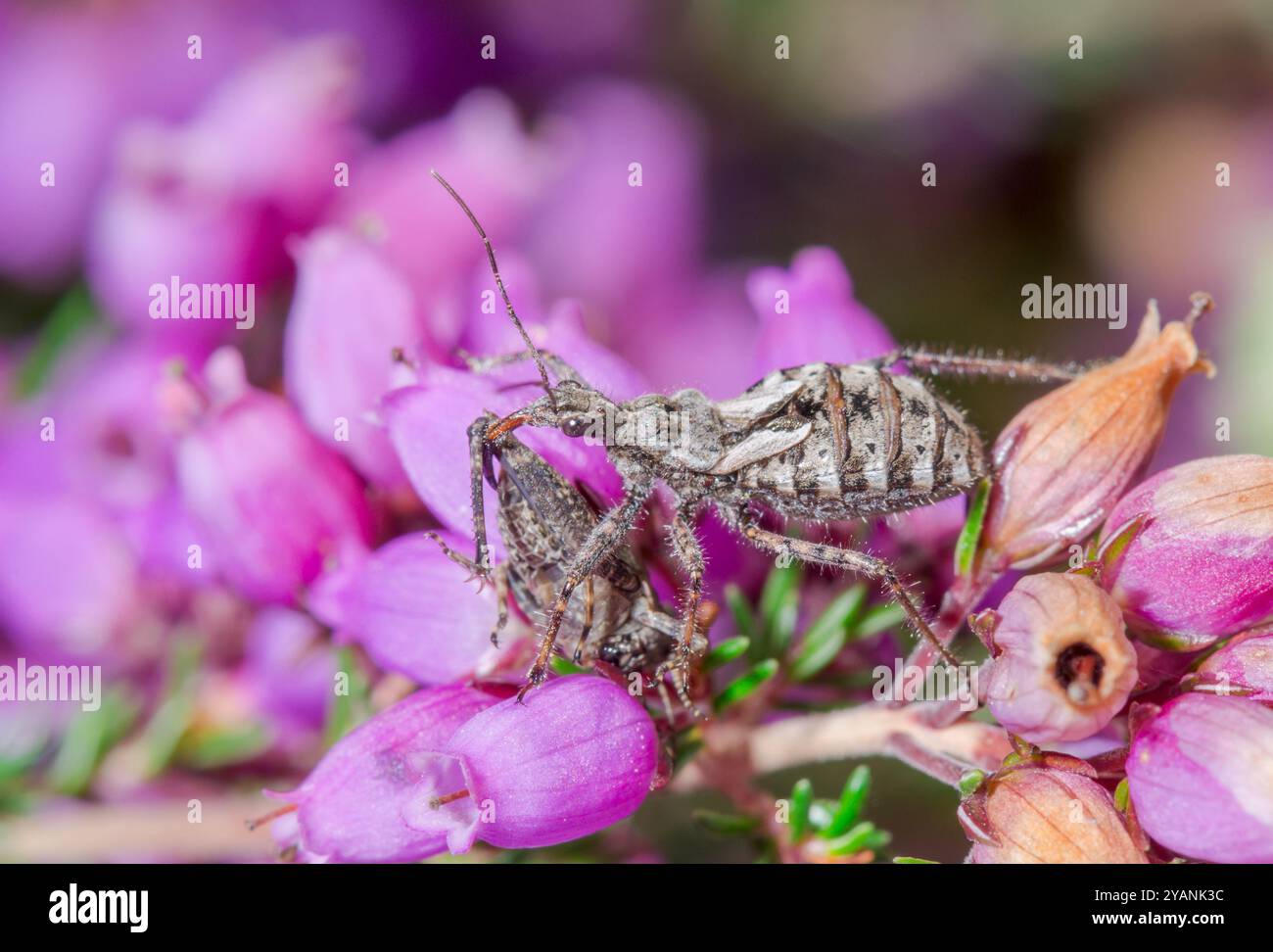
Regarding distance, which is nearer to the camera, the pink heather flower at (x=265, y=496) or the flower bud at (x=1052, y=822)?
the flower bud at (x=1052, y=822)

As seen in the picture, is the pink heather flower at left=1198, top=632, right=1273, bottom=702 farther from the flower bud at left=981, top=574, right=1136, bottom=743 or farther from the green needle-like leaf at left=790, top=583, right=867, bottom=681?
the green needle-like leaf at left=790, top=583, right=867, bottom=681

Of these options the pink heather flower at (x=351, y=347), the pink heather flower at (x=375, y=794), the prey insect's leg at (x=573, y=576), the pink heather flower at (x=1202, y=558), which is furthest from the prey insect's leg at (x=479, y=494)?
the pink heather flower at (x=1202, y=558)

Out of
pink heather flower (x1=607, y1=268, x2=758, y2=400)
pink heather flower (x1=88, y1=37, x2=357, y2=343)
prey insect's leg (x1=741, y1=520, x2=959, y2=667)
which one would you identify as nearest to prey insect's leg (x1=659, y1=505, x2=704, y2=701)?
prey insect's leg (x1=741, y1=520, x2=959, y2=667)

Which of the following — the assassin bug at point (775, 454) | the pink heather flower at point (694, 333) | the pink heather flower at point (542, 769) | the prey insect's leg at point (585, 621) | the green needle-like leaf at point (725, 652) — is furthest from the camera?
the pink heather flower at point (694, 333)

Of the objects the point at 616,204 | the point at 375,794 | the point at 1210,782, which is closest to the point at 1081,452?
the point at 1210,782

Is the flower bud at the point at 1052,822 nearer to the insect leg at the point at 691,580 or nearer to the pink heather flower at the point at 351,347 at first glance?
the insect leg at the point at 691,580
